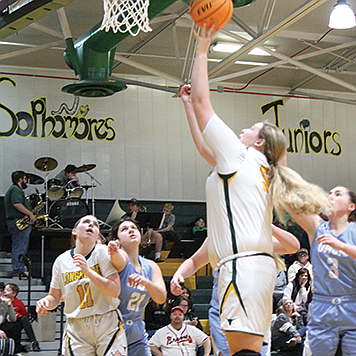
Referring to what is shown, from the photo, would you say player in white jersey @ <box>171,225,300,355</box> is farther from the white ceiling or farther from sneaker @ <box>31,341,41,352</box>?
the white ceiling

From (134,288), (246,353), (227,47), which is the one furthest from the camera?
(227,47)

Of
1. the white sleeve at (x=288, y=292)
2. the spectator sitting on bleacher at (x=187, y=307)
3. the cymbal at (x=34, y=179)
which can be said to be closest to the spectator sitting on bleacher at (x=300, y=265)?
the white sleeve at (x=288, y=292)

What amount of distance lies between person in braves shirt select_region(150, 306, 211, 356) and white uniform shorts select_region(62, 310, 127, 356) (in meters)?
4.25

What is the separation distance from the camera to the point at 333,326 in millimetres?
4320

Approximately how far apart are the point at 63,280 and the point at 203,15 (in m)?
2.67

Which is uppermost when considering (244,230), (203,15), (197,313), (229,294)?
(203,15)

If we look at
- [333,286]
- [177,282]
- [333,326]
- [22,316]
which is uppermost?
[177,282]

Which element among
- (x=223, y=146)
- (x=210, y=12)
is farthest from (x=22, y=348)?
(x=210, y=12)

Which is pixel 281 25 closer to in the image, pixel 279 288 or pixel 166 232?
pixel 279 288

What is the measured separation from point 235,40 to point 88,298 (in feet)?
34.1

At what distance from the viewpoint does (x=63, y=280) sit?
5.12 m

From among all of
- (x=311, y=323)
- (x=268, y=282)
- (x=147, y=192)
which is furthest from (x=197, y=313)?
(x=268, y=282)

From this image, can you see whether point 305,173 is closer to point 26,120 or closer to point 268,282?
point 26,120

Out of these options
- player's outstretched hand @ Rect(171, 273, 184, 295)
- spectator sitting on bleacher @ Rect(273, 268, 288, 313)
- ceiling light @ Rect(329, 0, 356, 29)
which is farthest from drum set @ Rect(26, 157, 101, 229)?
player's outstretched hand @ Rect(171, 273, 184, 295)
